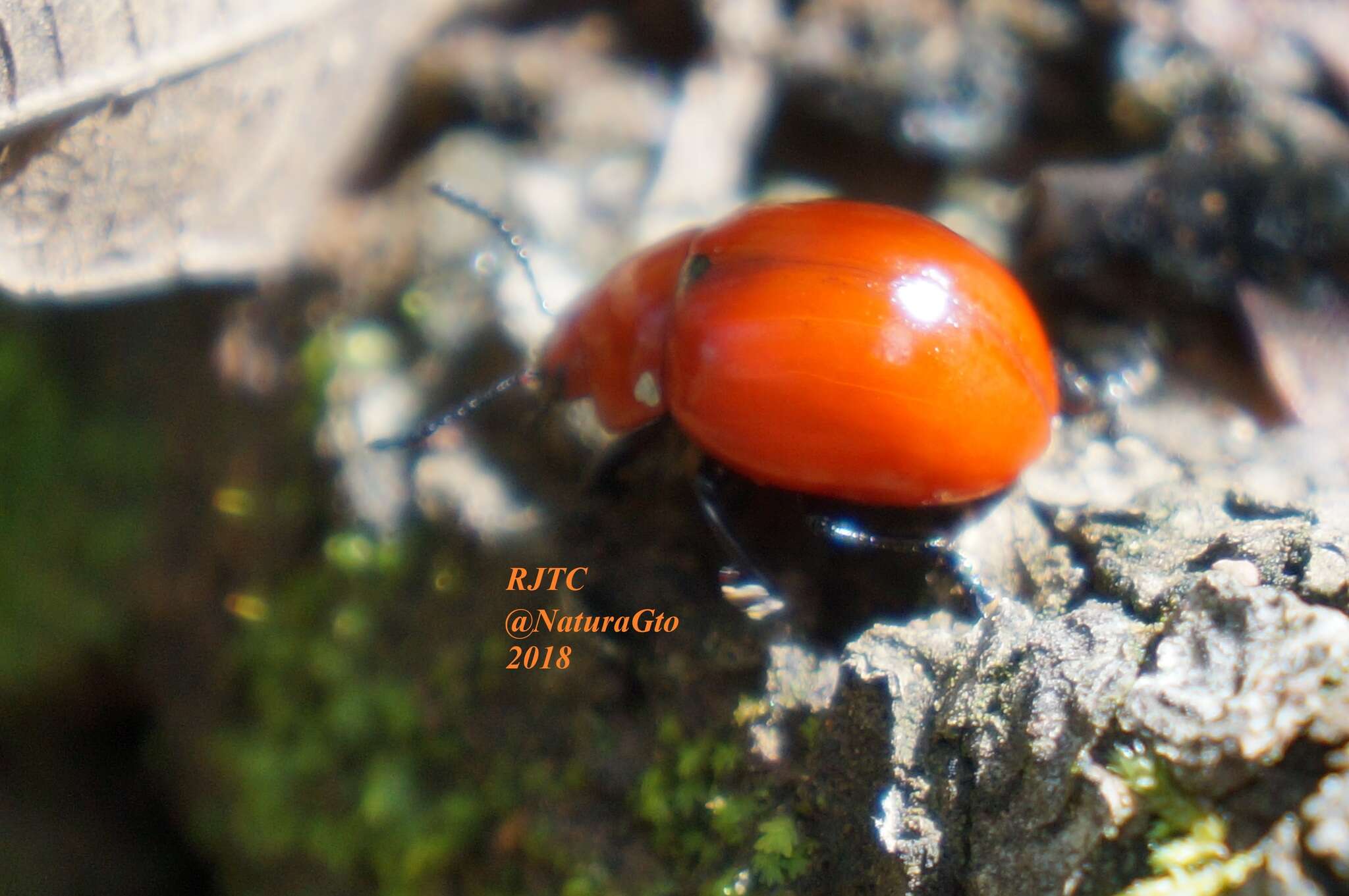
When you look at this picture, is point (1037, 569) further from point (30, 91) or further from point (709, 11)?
point (30, 91)

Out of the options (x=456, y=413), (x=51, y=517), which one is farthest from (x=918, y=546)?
(x=51, y=517)

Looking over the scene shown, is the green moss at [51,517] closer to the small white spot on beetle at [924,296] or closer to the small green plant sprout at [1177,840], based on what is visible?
the small white spot on beetle at [924,296]

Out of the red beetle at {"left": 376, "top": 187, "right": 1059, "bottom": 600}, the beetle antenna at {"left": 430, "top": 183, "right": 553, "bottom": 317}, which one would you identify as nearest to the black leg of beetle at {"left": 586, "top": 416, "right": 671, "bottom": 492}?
the red beetle at {"left": 376, "top": 187, "right": 1059, "bottom": 600}

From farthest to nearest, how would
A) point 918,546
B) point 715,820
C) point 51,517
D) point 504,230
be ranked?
point 51,517 < point 504,230 < point 918,546 < point 715,820

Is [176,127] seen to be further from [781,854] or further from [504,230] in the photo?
[781,854]

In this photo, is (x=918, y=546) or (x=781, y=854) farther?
(x=918, y=546)

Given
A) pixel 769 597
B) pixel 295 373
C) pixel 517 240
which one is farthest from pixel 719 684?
pixel 295 373
